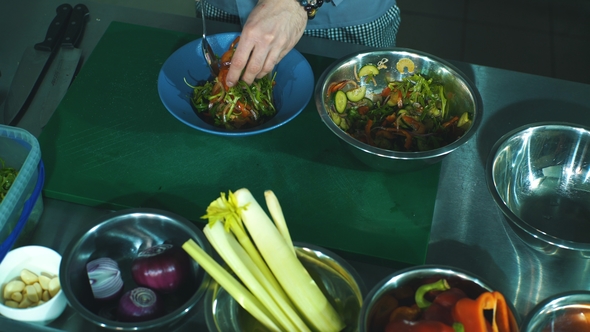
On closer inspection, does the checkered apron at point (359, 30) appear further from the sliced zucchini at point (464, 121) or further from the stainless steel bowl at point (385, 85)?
the sliced zucchini at point (464, 121)

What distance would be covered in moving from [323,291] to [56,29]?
1184 mm

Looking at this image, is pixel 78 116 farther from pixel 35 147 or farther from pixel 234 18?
pixel 234 18

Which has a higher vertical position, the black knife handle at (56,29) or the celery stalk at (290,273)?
the black knife handle at (56,29)

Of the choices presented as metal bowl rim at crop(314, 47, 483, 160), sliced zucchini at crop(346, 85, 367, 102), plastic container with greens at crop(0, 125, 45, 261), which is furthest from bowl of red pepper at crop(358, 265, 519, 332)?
plastic container with greens at crop(0, 125, 45, 261)

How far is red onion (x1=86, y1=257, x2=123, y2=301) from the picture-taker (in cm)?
117

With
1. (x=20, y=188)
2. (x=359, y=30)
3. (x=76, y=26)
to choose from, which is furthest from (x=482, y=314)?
(x=76, y=26)

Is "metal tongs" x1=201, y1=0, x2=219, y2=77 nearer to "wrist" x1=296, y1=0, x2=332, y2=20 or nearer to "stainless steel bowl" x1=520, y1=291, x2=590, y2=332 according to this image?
"wrist" x1=296, y1=0, x2=332, y2=20

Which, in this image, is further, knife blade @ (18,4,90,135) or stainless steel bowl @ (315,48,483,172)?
knife blade @ (18,4,90,135)

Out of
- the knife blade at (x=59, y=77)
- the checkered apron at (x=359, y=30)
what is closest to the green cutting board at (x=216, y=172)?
the knife blade at (x=59, y=77)

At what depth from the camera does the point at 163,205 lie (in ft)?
4.66

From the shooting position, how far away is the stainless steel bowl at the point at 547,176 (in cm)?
140

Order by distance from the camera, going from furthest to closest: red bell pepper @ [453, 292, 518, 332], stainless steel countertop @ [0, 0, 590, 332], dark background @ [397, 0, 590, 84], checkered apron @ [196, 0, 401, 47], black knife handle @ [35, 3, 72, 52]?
dark background @ [397, 0, 590, 84], checkered apron @ [196, 0, 401, 47], black knife handle @ [35, 3, 72, 52], stainless steel countertop @ [0, 0, 590, 332], red bell pepper @ [453, 292, 518, 332]

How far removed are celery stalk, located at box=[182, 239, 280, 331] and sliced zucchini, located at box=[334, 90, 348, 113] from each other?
1.98 ft

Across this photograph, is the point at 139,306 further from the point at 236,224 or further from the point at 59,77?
the point at 59,77
